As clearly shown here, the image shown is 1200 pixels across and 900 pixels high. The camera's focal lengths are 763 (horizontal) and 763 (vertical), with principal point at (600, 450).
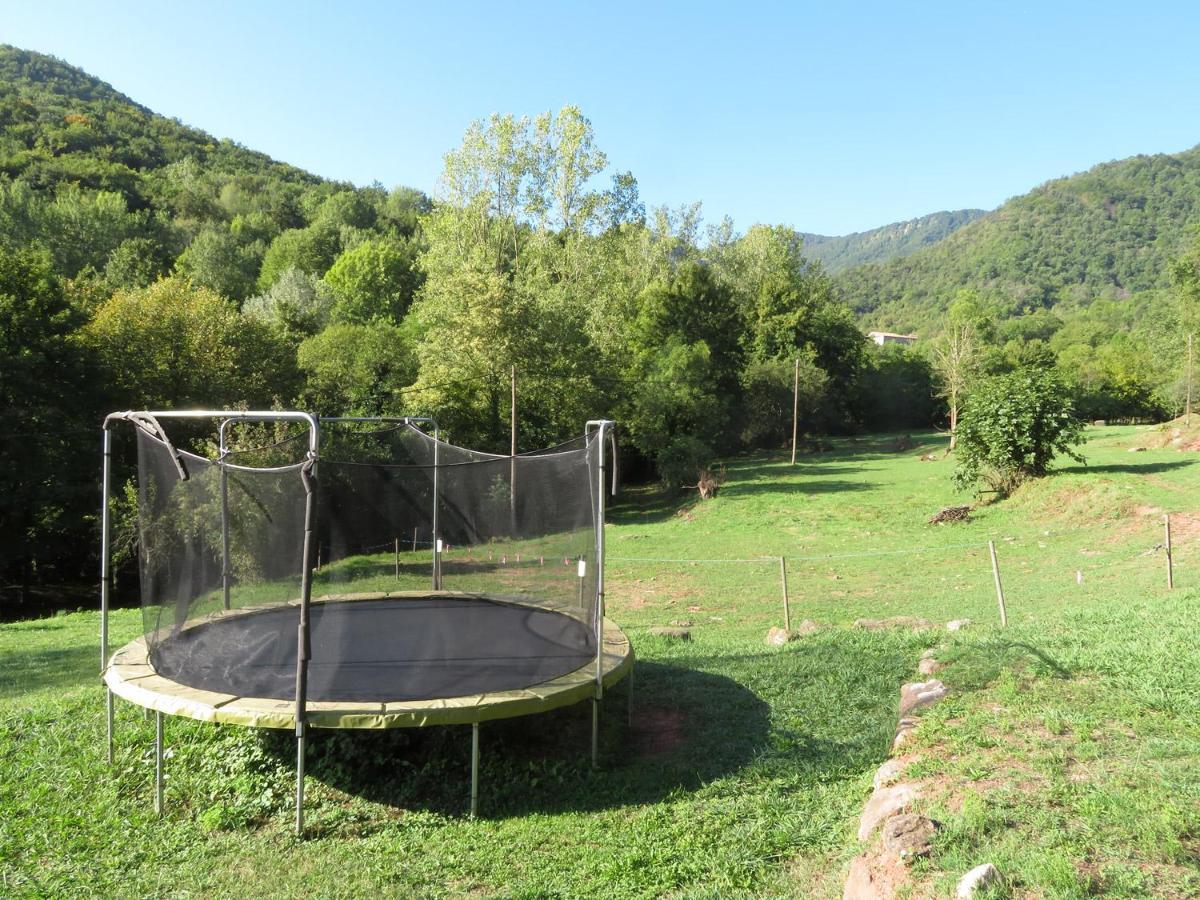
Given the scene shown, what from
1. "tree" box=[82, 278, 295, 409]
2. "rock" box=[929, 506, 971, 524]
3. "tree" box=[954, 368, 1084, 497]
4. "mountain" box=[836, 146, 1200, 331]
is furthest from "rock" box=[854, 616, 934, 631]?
"mountain" box=[836, 146, 1200, 331]

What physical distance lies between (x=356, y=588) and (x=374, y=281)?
130ft

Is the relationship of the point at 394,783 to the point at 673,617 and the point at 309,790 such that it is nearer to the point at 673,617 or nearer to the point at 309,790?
the point at 309,790

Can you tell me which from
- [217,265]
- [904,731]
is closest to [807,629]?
[904,731]

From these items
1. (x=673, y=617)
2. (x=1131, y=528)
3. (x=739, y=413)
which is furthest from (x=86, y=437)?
(x=739, y=413)

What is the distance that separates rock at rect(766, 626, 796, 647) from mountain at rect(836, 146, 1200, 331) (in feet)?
255

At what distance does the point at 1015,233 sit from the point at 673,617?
113m

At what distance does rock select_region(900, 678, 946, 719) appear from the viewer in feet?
15.7

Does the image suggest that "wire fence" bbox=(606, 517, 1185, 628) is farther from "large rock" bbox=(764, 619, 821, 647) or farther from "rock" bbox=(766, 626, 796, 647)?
"rock" bbox=(766, 626, 796, 647)

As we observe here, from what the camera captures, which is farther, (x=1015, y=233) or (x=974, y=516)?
(x=1015, y=233)

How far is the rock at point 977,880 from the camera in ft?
8.63

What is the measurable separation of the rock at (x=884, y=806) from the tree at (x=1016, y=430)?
52.7ft

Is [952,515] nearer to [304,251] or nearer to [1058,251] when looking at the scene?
[304,251]

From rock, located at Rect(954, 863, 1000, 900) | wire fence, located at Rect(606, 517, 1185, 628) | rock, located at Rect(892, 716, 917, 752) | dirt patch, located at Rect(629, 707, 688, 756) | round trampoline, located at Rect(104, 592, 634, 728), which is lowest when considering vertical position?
wire fence, located at Rect(606, 517, 1185, 628)

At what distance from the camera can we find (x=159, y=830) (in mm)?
4465
